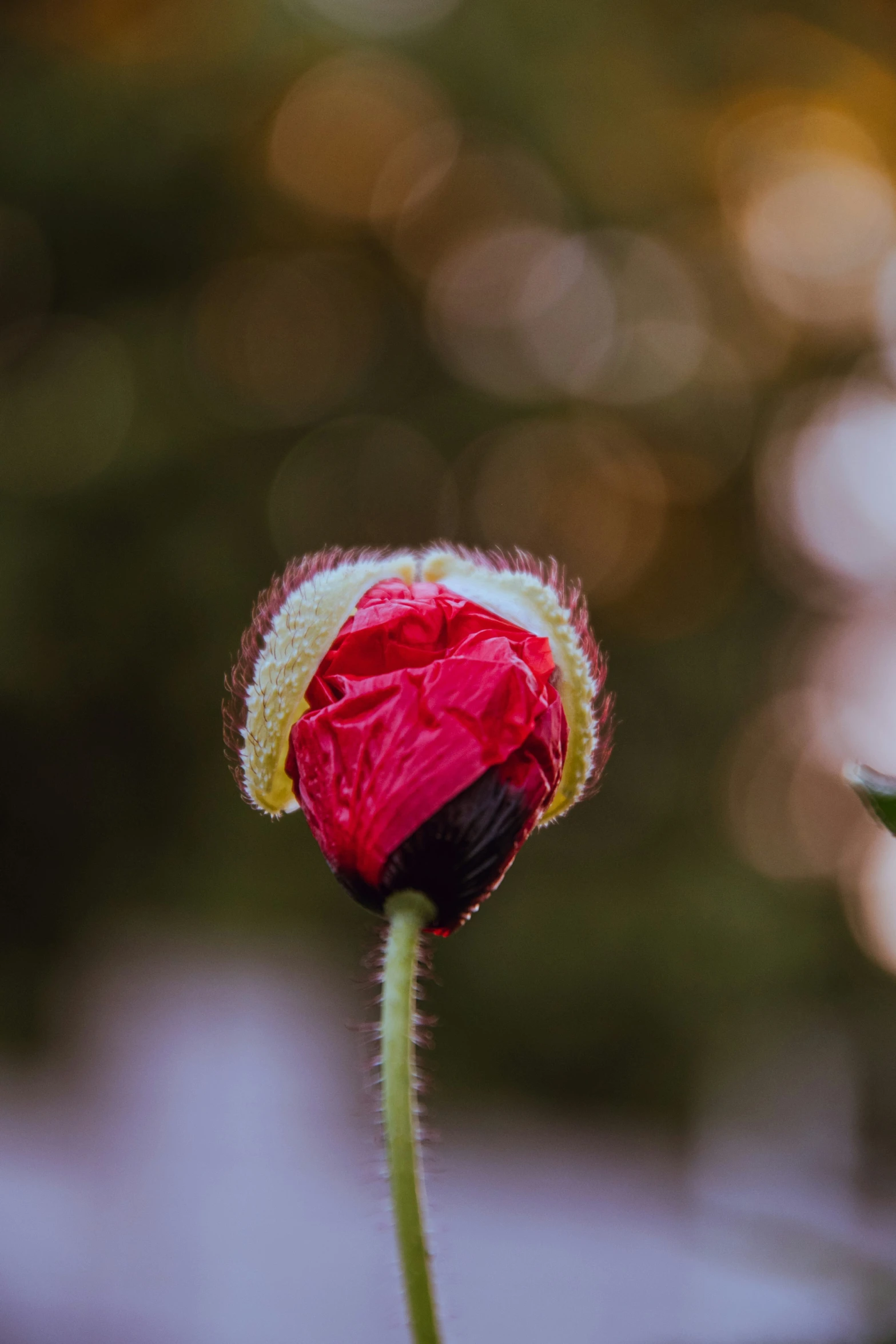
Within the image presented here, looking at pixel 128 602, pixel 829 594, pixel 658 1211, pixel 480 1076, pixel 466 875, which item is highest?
pixel 829 594

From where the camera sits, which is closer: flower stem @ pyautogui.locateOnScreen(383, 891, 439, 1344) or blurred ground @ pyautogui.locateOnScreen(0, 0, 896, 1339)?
flower stem @ pyautogui.locateOnScreen(383, 891, 439, 1344)

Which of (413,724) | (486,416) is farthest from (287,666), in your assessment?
(486,416)

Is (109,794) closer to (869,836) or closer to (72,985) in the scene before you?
(72,985)

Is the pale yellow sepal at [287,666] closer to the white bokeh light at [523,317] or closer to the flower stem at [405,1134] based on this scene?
the flower stem at [405,1134]

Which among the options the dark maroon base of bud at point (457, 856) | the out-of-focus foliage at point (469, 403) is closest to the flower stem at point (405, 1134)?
the dark maroon base of bud at point (457, 856)

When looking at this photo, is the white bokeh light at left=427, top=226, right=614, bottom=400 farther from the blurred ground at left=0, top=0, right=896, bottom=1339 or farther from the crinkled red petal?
the crinkled red petal


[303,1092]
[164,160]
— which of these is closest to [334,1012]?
[303,1092]

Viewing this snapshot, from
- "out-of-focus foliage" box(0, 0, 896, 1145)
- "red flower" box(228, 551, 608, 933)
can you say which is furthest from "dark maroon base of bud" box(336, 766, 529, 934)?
"out-of-focus foliage" box(0, 0, 896, 1145)

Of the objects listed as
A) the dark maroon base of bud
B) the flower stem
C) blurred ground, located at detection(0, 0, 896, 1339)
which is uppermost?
blurred ground, located at detection(0, 0, 896, 1339)
